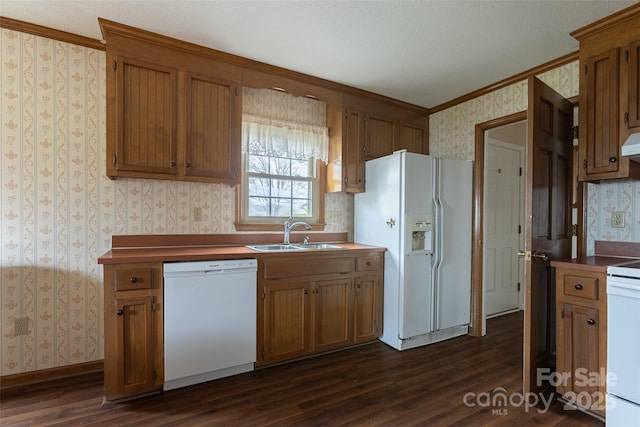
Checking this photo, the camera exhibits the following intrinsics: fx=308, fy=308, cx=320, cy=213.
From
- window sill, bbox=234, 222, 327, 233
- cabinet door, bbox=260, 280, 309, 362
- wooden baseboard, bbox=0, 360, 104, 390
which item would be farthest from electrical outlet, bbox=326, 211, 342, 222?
wooden baseboard, bbox=0, 360, 104, 390

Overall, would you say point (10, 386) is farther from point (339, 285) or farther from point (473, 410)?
point (473, 410)

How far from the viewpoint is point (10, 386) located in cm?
209

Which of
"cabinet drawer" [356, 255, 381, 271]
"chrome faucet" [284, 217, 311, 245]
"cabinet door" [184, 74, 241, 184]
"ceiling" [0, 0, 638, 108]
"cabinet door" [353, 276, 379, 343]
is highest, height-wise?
"ceiling" [0, 0, 638, 108]

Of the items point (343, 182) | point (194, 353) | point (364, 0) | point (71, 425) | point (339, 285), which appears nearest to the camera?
point (71, 425)

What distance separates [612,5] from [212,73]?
2.69m

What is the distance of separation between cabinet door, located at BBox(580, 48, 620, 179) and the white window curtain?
210 centimetres

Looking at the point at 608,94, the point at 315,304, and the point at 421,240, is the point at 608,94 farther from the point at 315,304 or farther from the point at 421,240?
the point at 315,304

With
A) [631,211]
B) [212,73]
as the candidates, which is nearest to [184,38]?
[212,73]

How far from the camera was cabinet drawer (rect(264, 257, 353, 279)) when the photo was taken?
2.38m

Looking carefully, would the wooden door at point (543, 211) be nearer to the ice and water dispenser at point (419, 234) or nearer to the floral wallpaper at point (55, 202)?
the ice and water dispenser at point (419, 234)

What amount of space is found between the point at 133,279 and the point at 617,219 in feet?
10.8

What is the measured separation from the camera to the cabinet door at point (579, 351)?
5.83 ft

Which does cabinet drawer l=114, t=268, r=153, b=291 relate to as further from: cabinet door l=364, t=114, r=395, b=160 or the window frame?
cabinet door l=364, t=114, r=395, b=160

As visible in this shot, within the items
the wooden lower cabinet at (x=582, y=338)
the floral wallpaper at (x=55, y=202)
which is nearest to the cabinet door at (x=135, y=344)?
the floral wallpaper at (x=55, y=202)
